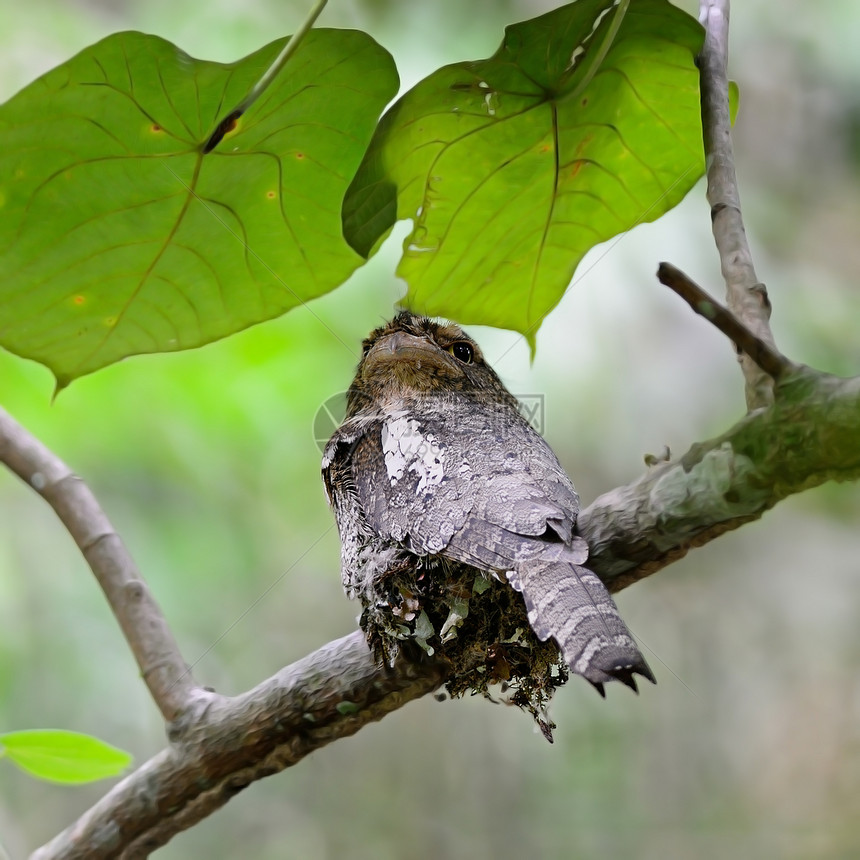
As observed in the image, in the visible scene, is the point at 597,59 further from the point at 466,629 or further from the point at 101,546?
the point at 101,546

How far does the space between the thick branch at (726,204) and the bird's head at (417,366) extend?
0.69 m

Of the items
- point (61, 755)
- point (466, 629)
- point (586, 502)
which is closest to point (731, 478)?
point (466, 629)

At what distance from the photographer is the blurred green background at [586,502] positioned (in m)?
3.75

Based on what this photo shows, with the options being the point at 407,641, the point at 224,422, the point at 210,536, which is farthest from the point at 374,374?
the point at 210,536

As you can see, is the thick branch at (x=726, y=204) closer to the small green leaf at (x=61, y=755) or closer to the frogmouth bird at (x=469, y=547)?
the frogmouth bird at (x=469, y=547)

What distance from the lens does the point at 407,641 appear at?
4.61ft

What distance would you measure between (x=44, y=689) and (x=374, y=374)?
10.2 feet

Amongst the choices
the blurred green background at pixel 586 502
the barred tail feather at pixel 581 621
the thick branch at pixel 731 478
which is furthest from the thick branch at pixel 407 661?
the blurred green background at pixel 586 502

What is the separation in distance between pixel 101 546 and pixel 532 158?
1.14 metres

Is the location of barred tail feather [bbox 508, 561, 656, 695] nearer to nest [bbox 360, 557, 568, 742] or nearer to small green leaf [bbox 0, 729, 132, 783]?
nest [bbox 360, 557, 568, 742]

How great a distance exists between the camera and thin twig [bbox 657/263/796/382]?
0.95 metres

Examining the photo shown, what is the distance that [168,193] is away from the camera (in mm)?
1579

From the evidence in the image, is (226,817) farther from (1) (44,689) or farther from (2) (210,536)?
(2) (210,536)

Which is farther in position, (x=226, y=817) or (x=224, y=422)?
(x=226, y=817)
